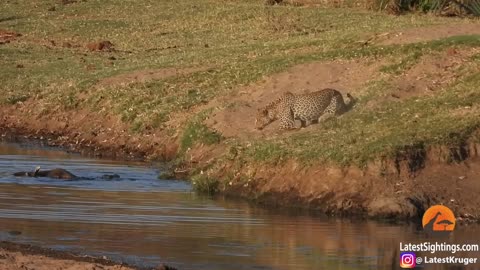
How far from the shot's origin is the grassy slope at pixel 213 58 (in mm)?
16859

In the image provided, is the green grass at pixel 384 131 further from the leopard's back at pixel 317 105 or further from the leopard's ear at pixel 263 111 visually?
the leopard's ear at pixel 263 111

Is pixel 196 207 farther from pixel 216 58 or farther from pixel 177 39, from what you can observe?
pixel 177 39

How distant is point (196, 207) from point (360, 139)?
2.79m

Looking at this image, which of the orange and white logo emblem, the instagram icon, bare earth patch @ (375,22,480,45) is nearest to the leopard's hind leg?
bare earth patch @ (375,22,480,45)

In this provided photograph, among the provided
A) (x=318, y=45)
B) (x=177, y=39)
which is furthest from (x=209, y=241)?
(x=177, y=39)

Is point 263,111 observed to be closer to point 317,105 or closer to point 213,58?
point 317,105

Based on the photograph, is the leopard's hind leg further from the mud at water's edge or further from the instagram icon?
the instagram icon

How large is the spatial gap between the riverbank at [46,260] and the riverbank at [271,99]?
445cm

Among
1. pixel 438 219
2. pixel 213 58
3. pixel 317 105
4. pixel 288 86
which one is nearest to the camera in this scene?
pixel 438 219

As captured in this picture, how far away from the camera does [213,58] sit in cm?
2525

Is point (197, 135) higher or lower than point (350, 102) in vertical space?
lower

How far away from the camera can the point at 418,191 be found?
14.8 m

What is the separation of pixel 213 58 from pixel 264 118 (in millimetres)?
6306

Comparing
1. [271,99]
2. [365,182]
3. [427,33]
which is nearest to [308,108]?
[271,99]
